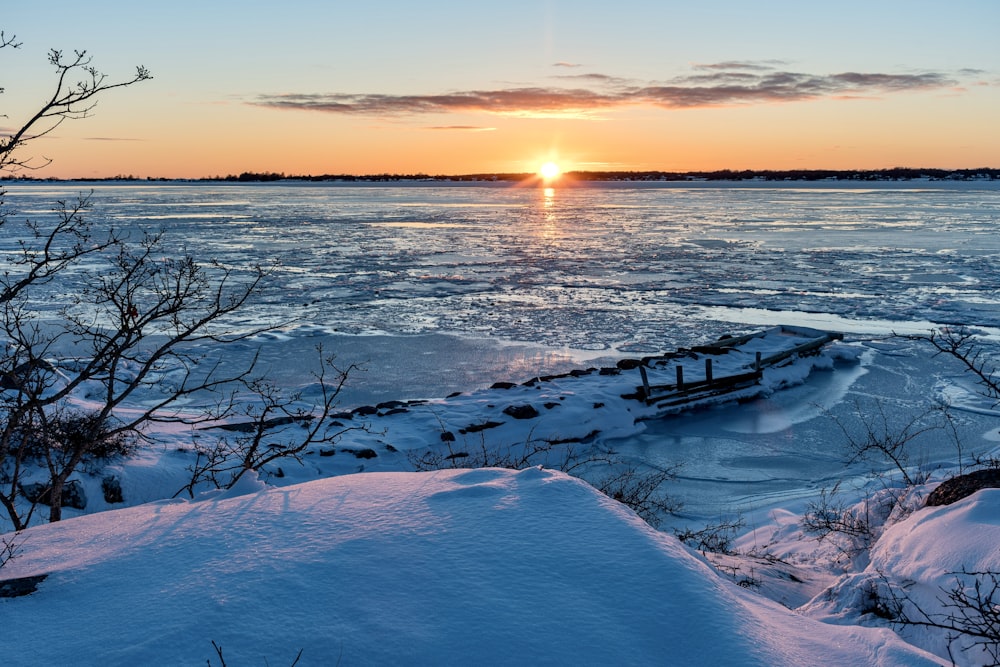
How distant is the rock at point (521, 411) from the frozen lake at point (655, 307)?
1.54 metres

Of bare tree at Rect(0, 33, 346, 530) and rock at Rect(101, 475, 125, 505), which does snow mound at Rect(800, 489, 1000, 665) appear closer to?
bare tree at Rect(0, 33, 346, 530)

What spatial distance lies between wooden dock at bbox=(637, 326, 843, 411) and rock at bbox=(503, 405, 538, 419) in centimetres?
245

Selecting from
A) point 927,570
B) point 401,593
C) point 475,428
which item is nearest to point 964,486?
point 927,570

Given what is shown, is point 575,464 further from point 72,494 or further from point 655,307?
point 655,307

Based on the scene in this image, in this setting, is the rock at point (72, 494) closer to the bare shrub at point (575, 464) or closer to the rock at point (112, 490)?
the rock at point (112, 490)

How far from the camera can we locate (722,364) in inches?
619

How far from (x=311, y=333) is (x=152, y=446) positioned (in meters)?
8.09

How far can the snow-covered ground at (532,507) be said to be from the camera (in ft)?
9.32

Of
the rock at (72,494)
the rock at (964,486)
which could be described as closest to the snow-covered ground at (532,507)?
the rock at (72,494)

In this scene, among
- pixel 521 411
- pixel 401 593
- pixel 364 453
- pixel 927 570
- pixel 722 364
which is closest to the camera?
pixel 401 593

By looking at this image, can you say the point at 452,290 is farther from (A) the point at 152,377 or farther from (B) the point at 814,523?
(B) the point at 814,523

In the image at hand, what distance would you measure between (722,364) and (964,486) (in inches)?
402

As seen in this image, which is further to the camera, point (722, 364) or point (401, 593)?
point (722, 364)

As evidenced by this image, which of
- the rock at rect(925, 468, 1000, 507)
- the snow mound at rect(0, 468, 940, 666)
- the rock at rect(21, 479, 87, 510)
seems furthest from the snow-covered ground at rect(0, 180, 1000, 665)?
the rock at rect(925, 468, 1000, 507)
